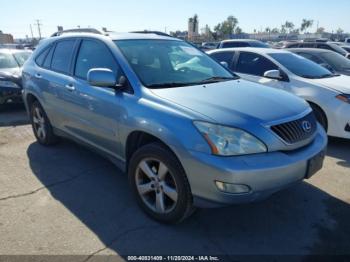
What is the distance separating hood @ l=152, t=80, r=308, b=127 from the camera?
2.84m

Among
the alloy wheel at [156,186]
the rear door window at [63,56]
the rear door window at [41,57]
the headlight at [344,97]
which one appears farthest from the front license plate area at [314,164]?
the rear door window at [41,57]

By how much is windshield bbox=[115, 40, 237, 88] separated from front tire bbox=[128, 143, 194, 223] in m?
0.72

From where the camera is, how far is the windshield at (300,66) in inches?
237

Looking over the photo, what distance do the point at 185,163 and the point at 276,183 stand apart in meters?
0.75

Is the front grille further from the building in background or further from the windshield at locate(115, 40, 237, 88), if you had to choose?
the building in background

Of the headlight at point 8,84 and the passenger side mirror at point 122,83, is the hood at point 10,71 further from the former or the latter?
the passenger side mirror at point 122,83

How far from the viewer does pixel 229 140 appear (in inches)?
106

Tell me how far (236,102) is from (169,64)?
1.09 meters

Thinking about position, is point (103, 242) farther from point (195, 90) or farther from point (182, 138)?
point (195, 90)

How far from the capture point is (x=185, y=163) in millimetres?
2768

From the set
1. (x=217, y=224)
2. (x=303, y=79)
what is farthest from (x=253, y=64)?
(x=217, y=224)

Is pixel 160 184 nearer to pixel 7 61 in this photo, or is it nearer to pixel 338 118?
pixel 338 118

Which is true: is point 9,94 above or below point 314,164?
below

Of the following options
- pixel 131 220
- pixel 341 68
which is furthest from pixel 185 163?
pixel 341 68
